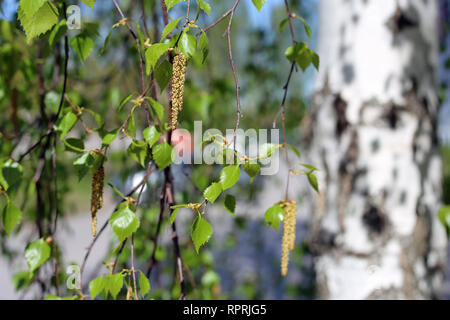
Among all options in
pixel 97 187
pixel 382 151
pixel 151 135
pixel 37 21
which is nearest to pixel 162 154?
pixel 151 135

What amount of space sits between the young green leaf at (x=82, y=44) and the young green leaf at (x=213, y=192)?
384 millimetres

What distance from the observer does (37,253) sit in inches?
29.3

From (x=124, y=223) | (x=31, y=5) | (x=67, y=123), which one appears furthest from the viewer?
(x=67, y=123)

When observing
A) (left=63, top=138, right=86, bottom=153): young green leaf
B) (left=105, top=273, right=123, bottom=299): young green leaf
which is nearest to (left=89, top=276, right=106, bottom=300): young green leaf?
(left=105, top=273, right=123, bottom=299): young green leaf

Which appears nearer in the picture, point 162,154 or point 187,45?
point 187,45

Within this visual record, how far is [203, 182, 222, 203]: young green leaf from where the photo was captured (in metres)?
0.54

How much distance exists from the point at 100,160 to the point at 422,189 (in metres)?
0.98

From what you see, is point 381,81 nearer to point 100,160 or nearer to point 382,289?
point 382,289

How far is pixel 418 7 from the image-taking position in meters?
1.13

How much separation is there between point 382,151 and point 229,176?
2.36ft

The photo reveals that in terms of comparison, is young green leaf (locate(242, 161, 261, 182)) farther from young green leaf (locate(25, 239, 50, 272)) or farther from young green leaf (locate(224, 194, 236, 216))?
young green leaf (locate(25, 239, 50, 272))

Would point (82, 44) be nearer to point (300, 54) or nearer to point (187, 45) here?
point (187, 45)

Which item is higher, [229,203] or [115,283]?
[229,203]
